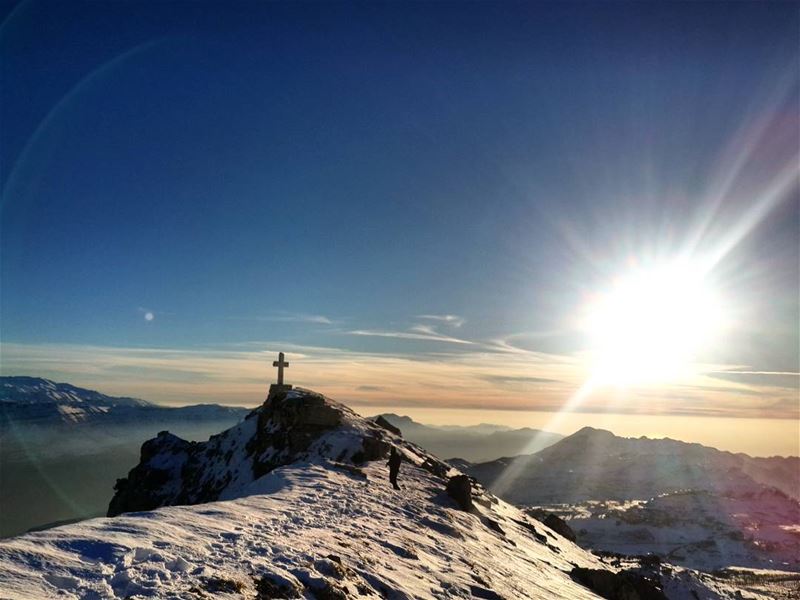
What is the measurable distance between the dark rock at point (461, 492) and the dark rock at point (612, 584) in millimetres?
7268

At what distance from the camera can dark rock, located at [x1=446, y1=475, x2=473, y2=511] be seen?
118 feet

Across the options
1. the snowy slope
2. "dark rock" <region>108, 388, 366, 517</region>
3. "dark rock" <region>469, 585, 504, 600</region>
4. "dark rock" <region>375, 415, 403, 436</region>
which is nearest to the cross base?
"dark rock" <region>108, 388, 366, 517</region>

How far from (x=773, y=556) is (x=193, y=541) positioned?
149803 millimetres

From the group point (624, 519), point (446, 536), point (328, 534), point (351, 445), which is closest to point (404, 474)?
point (351, 445)

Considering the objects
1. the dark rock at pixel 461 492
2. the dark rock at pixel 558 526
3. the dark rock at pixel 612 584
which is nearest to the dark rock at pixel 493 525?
the dark rock at pixel 461 492

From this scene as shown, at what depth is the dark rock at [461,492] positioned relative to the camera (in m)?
35.8

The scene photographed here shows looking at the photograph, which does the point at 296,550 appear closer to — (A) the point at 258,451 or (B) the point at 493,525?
(B) the point at 493,525

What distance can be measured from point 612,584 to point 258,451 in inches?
1124

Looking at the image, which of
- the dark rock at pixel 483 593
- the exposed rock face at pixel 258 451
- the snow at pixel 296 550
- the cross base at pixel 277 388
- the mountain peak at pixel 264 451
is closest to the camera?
the snow at pixel 296 550

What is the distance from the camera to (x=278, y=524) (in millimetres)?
18797

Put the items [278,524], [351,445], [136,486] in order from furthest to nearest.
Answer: [136,486] → [351,445] → [278,524]

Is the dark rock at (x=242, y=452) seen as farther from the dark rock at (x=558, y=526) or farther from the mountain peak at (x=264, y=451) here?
the dark rock at (x=558, y=526)

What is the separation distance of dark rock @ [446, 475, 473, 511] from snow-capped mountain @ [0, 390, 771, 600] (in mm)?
76

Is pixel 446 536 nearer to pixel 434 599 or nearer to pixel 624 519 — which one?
pixel 434 599
